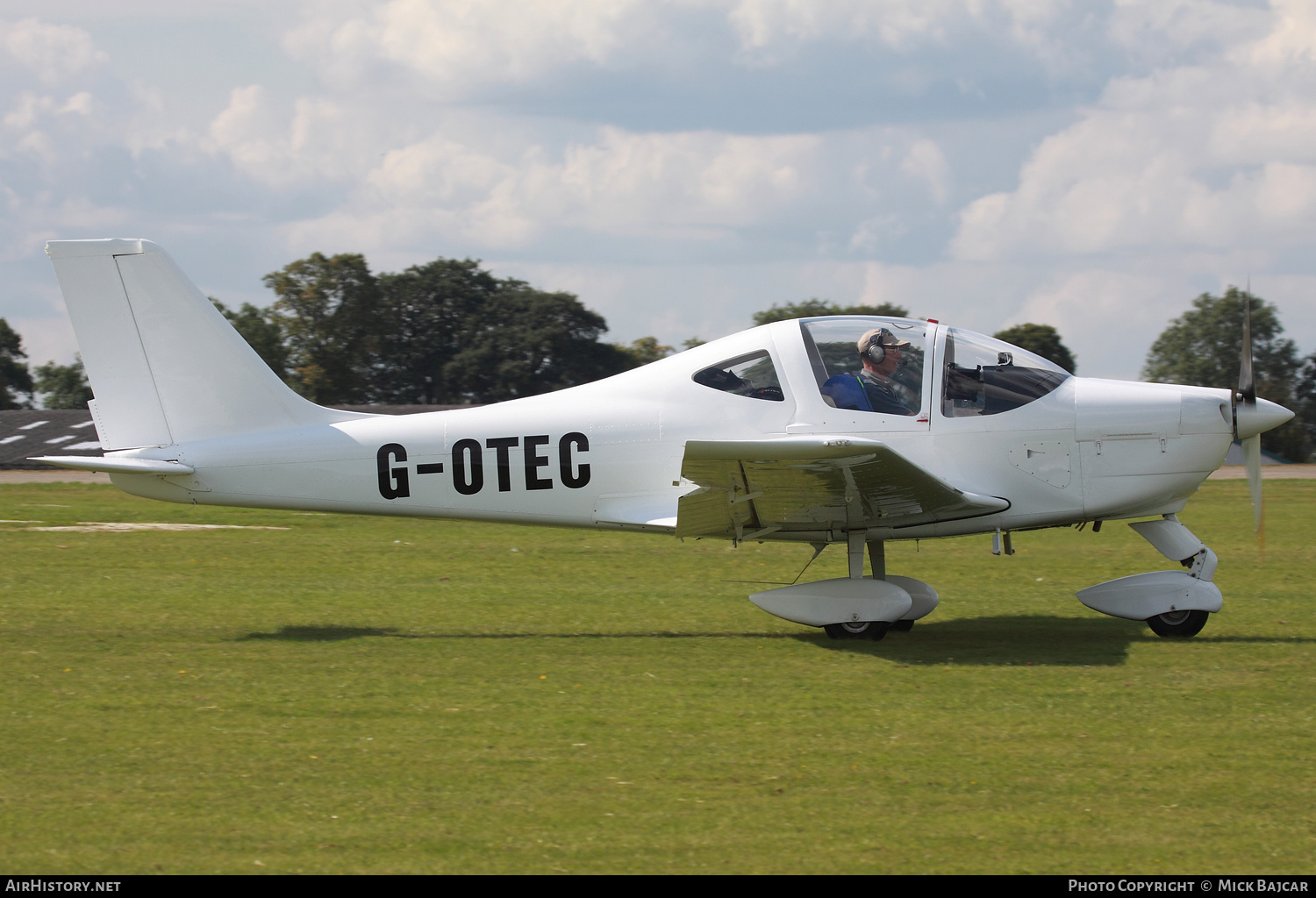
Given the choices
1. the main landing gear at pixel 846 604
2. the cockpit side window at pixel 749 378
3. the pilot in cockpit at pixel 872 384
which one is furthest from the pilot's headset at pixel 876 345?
the main landing gear at pixel 846 604

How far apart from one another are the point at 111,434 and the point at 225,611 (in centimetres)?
170

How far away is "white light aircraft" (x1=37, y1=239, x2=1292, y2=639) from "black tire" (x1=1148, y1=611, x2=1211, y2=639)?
12 mm

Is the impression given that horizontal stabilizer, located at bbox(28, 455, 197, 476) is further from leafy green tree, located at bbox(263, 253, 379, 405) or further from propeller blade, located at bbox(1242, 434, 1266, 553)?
leafy green tree, located at bbox(263, 253, 379, 405)

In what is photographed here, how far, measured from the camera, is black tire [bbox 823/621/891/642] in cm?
809

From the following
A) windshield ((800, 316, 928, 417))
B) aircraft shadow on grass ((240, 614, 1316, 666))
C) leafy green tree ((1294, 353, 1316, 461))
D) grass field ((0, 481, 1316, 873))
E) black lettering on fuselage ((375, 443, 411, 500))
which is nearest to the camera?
grass field ((0, 481, 1316, 873))

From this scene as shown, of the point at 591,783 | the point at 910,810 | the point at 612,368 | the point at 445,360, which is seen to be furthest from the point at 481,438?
the point at 445,360

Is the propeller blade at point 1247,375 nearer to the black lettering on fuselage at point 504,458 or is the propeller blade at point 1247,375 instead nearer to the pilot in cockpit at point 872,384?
the pilot in cockpit at point 872,384

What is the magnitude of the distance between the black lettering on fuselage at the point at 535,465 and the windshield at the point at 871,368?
2061 millimetres

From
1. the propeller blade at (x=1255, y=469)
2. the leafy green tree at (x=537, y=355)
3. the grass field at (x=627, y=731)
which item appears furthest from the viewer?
the leafy green tree at (x=537, y=355)

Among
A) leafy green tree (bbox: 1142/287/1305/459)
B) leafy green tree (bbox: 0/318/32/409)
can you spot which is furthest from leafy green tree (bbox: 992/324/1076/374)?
leafy green tree (bbox: 0/318/32/409)

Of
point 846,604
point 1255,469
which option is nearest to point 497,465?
point 846,604

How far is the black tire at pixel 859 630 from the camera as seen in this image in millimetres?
8094
